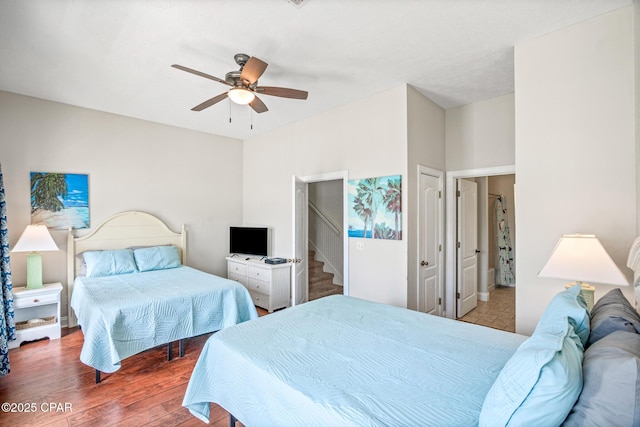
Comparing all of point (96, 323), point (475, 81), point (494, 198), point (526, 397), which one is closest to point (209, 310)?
point (96, 323)

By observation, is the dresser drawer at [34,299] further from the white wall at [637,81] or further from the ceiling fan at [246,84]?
the white wall at [637,81]

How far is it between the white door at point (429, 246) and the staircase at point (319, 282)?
6.33 ft

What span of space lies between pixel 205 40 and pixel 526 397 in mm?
2863

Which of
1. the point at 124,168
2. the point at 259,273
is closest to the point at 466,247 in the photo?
the point at 259,273

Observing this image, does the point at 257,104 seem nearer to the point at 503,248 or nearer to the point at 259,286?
the point at 259,286

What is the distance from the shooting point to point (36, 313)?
3.56 meters

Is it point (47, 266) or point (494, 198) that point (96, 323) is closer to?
point (47, 266)

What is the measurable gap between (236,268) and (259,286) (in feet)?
2.35

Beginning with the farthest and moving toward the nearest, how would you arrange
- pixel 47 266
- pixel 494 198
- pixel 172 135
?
pixel 494 198
pixel 172 135
pixel 47 266

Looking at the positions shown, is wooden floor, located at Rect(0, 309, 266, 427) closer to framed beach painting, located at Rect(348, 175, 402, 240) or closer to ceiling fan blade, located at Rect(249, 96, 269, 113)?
framed beach painting, located at Rect(348, 175, 402, 240)

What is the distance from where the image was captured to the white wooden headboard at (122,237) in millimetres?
3760

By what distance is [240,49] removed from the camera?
2516 mm

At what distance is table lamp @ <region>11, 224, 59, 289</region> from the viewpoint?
324cm

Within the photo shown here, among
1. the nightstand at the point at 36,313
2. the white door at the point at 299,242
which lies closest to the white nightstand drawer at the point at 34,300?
the nightstand at the point at 36,313
